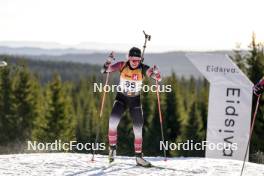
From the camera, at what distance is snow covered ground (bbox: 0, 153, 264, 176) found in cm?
938

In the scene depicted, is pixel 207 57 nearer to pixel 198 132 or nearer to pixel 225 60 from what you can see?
pixel 225 60

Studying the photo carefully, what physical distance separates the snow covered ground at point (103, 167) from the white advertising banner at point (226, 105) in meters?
1.88

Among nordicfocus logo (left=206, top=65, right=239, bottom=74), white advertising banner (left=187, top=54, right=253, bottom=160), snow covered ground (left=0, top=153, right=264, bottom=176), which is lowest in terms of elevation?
snow covered ground (left=0, top=153, right=264, bottom=176)

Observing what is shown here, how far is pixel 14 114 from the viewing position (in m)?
45.8

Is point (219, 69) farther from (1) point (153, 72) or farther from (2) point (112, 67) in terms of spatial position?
(2) point (112, 67)

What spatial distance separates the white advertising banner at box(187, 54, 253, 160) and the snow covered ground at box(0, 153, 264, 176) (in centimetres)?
188

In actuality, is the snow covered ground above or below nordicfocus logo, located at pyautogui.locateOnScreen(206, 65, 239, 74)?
below

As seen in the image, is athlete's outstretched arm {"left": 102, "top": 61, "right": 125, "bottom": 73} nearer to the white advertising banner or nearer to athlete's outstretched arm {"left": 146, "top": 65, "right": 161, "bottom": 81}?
athlete's outstretched arm {"left": 146, "top": 65, "right": 161, "bottom": 81}

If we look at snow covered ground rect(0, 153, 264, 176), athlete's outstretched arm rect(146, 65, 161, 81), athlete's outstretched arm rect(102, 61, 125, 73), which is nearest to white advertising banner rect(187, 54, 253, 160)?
snow covered ground rect(0, 153, 264, 176)

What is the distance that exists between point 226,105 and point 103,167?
4.64 m

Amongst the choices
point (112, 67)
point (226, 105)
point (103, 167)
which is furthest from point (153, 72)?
point (226, 105)

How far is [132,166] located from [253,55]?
61.2ft

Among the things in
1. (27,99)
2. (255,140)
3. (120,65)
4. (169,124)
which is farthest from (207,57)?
(27,99)

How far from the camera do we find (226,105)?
13297mm
